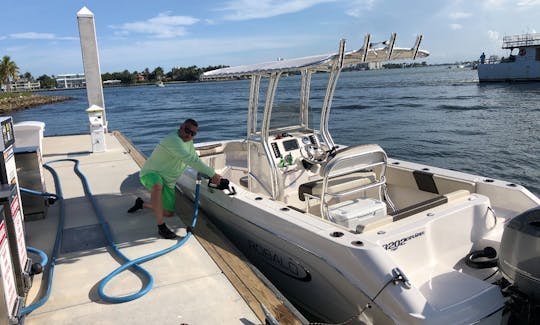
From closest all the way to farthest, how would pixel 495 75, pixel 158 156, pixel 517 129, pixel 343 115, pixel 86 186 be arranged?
1. pixel 158 156
2. pixel 86 186
3. pixel 517 129
4. pixel 343 115
5. pixel 495 75

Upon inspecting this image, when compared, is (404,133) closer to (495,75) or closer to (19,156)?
(19,156)

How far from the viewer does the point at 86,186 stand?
6117 mm

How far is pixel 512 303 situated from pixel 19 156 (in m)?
4.88

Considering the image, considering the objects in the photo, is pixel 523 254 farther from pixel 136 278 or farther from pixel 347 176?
pixel 136 278

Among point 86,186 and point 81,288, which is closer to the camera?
point 81,288

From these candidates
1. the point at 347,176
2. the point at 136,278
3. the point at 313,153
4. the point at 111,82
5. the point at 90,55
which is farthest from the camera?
the point at 111,82

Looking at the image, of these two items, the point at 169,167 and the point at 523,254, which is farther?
the point at 169,167

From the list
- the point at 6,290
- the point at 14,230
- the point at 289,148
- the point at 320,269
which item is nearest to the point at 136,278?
the point at 14,230

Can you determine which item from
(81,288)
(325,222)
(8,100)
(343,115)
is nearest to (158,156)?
(81,288)

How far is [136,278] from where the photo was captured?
11.6 ft

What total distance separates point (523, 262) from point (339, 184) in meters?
1.85

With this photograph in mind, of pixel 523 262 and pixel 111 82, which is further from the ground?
pixel 111 82

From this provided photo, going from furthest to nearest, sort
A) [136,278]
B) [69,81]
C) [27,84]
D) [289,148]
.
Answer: [69,81] → [27,84] → [289,148] → [136,278]

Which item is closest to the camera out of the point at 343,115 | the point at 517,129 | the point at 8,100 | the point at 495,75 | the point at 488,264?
the point at 488,264
